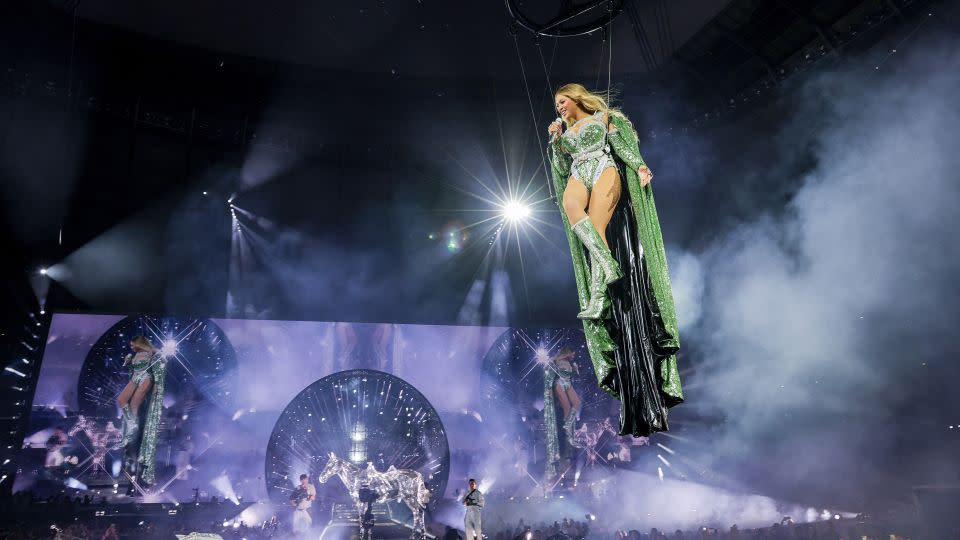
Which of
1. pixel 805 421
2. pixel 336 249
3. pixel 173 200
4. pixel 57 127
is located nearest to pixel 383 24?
pixel 336 249

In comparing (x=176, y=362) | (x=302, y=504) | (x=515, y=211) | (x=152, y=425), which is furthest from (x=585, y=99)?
(x=152, y=425)

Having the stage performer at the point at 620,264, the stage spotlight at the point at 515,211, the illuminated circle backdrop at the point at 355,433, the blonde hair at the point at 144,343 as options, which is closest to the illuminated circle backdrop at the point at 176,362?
the blonde hair at the point at 144,343

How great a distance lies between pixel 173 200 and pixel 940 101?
481 inches

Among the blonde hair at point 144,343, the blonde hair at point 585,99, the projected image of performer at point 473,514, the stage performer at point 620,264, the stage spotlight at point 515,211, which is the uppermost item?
the stage spotlight at point 515,211

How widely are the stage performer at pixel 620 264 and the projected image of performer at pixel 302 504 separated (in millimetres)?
7298

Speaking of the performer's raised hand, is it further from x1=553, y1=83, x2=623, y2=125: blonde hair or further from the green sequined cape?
the green sequined cape

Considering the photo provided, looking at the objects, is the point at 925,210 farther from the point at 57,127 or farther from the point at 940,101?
the point at 57,127

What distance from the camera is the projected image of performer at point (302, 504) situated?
28.5 feet

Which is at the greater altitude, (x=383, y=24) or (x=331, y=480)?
(x=383, y=24)

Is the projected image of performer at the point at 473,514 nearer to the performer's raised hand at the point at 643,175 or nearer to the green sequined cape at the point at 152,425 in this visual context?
the performer's raised hand at the point at 643,175

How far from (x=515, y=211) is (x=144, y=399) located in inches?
303

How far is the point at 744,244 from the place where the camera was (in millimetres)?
9859

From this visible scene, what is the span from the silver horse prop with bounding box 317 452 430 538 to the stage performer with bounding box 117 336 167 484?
2675 mm

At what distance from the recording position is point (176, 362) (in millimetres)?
9078
